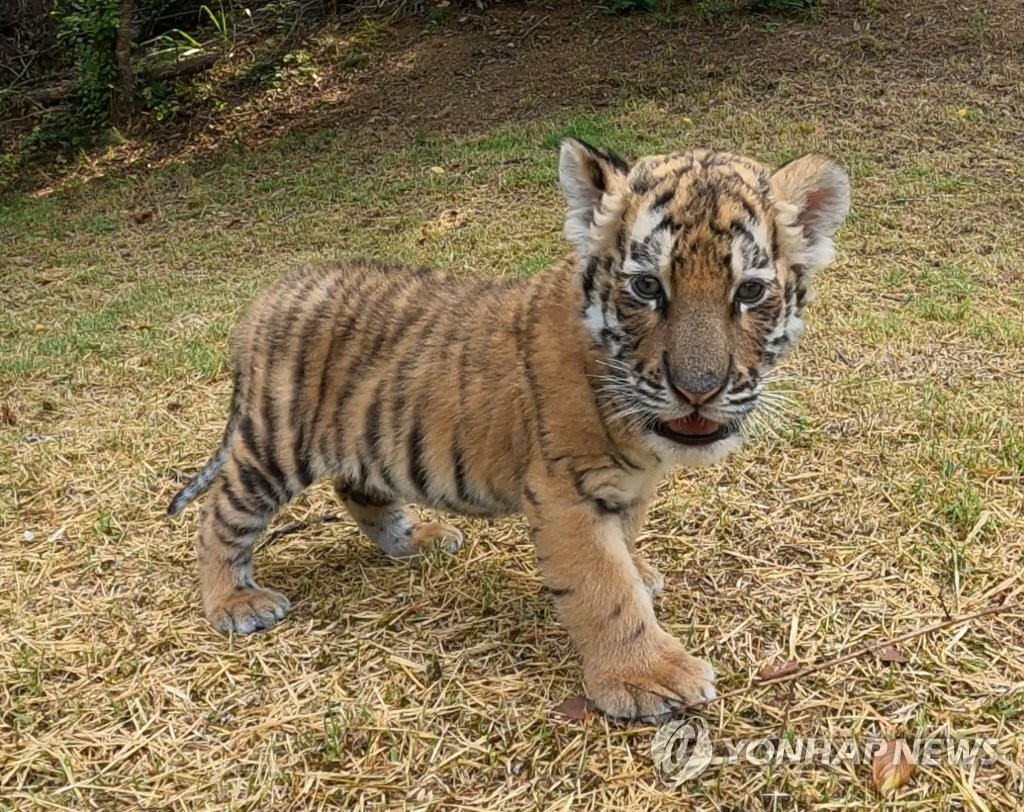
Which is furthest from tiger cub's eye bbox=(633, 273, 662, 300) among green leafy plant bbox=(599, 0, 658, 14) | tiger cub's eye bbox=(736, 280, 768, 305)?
green leafy plant bbox=(599, 0, 658, 14)

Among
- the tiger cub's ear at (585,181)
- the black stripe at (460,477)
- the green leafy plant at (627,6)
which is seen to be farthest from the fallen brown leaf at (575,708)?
the green leafy plant at (627,6)

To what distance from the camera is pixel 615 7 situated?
49.8 ft

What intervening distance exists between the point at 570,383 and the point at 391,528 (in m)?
1.36

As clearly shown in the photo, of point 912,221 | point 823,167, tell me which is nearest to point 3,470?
point 823,167

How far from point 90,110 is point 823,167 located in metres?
15.2

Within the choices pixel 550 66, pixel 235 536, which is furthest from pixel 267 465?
pixel 550 66

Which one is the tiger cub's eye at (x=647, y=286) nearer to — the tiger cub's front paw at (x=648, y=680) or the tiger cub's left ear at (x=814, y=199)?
the tiger cub's left ear at (x=814, y=199)

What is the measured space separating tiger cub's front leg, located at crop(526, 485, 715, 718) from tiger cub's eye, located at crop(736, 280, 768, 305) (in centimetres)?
84

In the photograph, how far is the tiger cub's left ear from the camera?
3.14 m

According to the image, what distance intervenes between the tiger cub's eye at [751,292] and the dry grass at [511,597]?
123 cm

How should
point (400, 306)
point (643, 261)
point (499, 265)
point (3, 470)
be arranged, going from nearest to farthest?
point (643, 261), point (400, 306), point (3, 470), point (499, 265)

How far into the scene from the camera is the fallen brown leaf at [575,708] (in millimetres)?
3168

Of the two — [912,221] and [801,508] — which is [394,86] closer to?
[912,221]

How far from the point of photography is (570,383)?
3320mm
